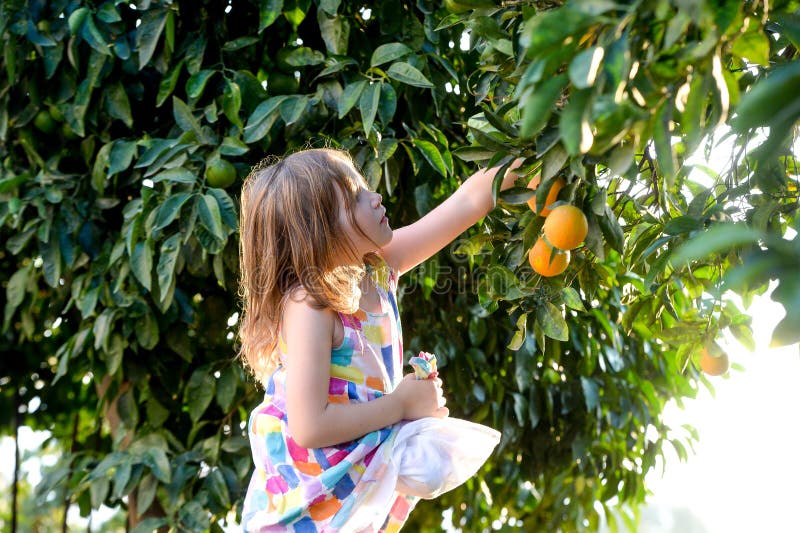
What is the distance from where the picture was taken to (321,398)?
1108mm

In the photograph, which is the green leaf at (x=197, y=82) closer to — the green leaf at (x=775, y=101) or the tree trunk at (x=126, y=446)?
the tree trunk at (x=126, y=446)

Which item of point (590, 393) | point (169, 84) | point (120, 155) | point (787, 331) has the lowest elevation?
point (590, 393)

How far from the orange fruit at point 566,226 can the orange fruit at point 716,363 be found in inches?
10.6

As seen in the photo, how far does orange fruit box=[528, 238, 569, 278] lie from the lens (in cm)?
106

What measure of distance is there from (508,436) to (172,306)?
768mm

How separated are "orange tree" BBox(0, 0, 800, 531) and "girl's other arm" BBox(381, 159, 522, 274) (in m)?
0.03

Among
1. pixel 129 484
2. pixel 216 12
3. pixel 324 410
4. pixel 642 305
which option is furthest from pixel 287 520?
pixel 216 12

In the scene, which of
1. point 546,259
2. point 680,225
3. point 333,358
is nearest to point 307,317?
point 333,358

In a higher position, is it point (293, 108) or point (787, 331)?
point (787, 331)

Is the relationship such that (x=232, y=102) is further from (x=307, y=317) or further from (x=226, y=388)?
(x=307, y=317)

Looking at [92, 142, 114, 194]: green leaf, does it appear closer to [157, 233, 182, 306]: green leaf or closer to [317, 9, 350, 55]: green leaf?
[157, 233, 182, 306]: green leaf

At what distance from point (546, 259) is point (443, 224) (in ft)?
0.90

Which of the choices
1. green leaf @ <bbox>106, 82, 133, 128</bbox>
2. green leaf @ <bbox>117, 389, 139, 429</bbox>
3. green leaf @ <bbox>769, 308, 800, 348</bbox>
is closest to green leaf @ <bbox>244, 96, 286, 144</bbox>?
green leaf @ <bbox>106, 82, 133, 128</bbox>

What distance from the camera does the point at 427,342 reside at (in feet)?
6.71
